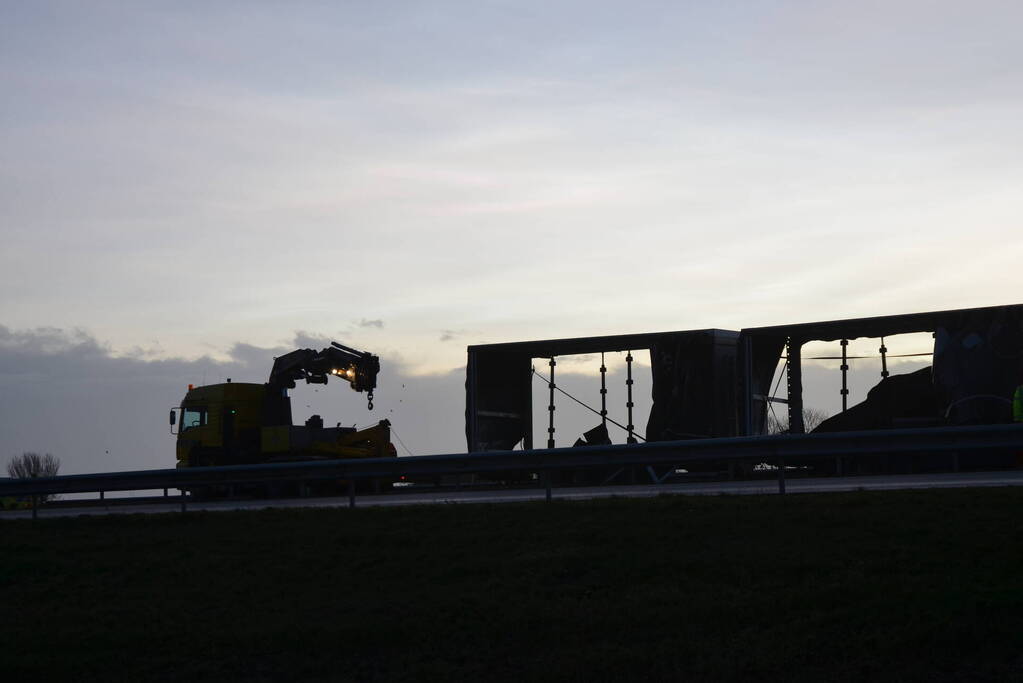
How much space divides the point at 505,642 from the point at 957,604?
314 cm

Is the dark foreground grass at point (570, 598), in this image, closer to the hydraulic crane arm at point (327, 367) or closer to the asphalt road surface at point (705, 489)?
the asphalt road surface at point (705, 489)

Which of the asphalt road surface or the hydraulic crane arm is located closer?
the asphalt road surface

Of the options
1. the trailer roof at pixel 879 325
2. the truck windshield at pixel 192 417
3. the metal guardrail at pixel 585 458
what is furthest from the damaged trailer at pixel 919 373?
the truck windshield at pixel 192 417

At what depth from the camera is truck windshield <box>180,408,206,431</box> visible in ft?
110

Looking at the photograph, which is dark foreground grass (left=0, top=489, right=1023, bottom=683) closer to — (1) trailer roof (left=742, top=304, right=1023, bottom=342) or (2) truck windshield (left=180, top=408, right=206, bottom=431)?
(1) trailer roof (left=742, top=304, right=1023, bottom=342)

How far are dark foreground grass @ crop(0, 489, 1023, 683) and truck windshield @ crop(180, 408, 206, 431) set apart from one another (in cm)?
1978

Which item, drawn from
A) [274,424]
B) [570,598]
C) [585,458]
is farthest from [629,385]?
[570,598]

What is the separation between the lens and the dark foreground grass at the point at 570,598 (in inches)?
324

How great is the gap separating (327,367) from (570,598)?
77.5 ft

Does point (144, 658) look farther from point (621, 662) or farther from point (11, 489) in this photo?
point (11, 489)

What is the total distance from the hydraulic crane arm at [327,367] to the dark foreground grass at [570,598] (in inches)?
699

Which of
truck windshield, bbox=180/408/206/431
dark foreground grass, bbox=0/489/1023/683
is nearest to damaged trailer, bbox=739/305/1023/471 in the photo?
dark foreground grass, bbox=0/489/1023/683

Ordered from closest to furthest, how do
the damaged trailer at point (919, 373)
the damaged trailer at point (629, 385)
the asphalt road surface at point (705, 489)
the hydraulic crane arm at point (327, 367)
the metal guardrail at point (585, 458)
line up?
the metal guardrail at point (585, 458) < the asphalt road surface at point (705, 489) < the damaged trailer at point (919, 373) < the damaged trailer at point (629, 385) < the hydraulic crane arm at point (327, 367)

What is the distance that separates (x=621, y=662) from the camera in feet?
27.3
